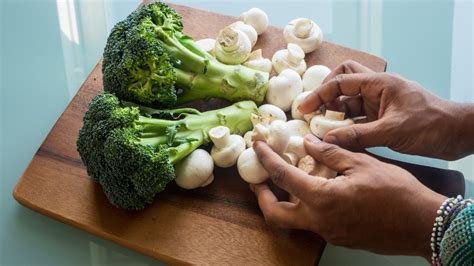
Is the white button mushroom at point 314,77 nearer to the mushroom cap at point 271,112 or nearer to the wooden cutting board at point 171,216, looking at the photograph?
the mushroom cap at point 271,112

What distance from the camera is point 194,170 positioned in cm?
123

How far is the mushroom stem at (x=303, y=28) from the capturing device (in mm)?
1449

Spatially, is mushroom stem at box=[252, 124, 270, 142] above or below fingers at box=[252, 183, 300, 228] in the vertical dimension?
above

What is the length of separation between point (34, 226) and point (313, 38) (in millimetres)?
672

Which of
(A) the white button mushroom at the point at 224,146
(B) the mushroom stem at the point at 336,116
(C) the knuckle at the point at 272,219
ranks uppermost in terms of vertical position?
(B) the mushroom stem at the point at 336,116

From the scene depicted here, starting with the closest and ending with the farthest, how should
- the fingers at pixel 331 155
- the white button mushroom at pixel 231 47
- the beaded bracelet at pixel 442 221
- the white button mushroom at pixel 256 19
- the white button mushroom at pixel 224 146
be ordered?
the beaded bracelet at pixel 442 221 < the fingers at pixel 331 155 < the white button mushroom at pixel 224 146 < the white button mushroom at pixel 231 47 < the white button mushroom at pixel 256 19

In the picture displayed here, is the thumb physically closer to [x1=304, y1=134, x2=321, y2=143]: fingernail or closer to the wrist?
[x1=304, y1=134, x2=321, y2=143]: fingernail

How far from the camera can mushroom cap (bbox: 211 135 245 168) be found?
1253 mm

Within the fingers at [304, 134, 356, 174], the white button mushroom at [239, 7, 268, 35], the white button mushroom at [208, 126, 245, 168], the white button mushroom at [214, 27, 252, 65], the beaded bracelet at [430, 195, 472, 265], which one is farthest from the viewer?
the white button mushroom at [239, 7, 268, 35]

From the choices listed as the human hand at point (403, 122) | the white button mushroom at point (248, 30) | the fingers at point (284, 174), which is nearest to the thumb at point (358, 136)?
the human hand at point (403, 122)

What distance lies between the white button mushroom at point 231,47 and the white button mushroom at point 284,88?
0.08m

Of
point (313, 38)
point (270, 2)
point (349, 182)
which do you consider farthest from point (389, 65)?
point (349, 182)

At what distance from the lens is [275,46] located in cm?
149

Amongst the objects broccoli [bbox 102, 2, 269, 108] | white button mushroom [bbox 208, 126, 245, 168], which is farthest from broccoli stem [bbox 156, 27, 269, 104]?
white button mushroom [bbox 208, 126, 245, 168]
